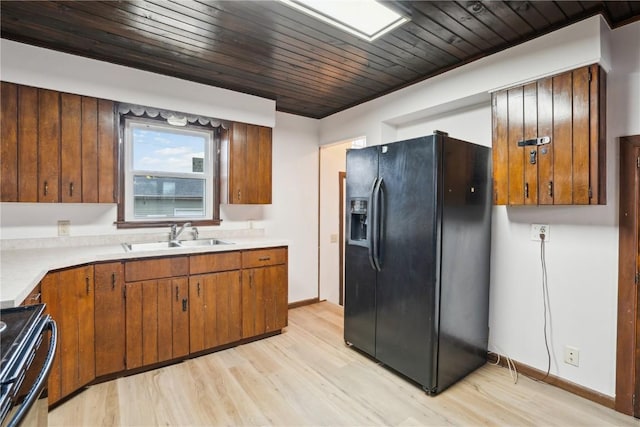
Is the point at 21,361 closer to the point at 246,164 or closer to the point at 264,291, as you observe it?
the point at 264,291

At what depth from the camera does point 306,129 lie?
162 inches

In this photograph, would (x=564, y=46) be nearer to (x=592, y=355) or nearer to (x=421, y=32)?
(x=421, y=32)

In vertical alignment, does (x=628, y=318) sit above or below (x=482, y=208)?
Result: below

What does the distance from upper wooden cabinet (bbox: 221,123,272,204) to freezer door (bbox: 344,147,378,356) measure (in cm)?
104

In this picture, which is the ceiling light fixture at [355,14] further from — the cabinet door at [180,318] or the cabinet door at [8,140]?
the cabinet door at [180,318]

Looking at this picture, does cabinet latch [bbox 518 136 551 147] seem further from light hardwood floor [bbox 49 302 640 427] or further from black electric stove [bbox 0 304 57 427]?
black electric stove [bbox 0 304 57 427]

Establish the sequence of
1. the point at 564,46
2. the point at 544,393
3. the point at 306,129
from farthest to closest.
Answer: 1. the point at 306,129
2. the point at 544,393
3. the point at 564,46

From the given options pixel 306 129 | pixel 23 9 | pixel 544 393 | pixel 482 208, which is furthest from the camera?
pixel 306 129

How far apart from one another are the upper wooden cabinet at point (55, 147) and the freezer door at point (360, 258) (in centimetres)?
200

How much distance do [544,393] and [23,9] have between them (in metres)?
4.16

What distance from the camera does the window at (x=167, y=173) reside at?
2.91m

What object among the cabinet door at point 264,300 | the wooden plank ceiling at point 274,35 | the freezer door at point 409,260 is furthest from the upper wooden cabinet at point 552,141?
the cabinet door at point 264,300

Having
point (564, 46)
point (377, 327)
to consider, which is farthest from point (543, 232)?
point (377, 327)

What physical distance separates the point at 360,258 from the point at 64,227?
243cm
